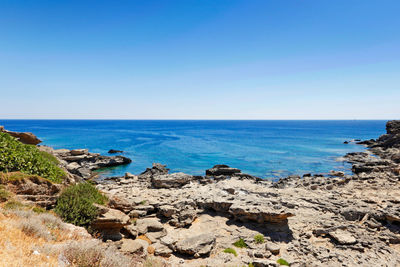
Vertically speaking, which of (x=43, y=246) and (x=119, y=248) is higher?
(x=43, y=246)

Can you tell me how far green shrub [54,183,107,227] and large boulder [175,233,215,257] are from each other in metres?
5.16

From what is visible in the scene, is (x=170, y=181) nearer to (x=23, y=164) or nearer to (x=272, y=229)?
(x=272, y=229)

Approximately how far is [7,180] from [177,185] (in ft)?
67.9

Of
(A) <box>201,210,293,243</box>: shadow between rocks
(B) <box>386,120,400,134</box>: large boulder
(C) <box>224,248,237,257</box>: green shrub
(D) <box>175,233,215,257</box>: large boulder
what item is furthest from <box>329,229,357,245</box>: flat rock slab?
(B) <box>386,120,400,134</box>: large boulder

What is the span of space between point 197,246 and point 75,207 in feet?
23.1

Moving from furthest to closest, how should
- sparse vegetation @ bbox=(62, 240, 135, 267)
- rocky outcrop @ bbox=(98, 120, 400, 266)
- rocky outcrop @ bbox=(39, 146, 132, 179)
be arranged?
rocky outcrop @ bbox=(39, 146, 132, 179) → rocky outcrop @ bbox=(98, 120, 400, 266) → sparse vegetation @ bbox=(62, 240, 135, 267)

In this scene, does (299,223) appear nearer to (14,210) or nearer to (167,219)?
(167,219)

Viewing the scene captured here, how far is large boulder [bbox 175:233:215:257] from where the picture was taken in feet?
39.6

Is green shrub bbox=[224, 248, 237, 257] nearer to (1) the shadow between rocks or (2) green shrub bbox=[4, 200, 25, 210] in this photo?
(1) the shadow between rocks

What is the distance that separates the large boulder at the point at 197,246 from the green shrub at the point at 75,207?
516 cm

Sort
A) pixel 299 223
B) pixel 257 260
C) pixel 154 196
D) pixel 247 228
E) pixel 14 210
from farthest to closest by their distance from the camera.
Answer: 1. pixel 154 196
2. pixel 299 223
3. pixel 247 228
4. pixel 257 260
5. pixel 14 210

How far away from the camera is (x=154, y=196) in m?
23.0

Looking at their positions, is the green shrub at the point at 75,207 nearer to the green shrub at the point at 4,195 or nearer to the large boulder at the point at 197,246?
the green shrub at the point at 4,195

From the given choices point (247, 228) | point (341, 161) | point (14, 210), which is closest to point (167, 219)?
point (247, 228)
